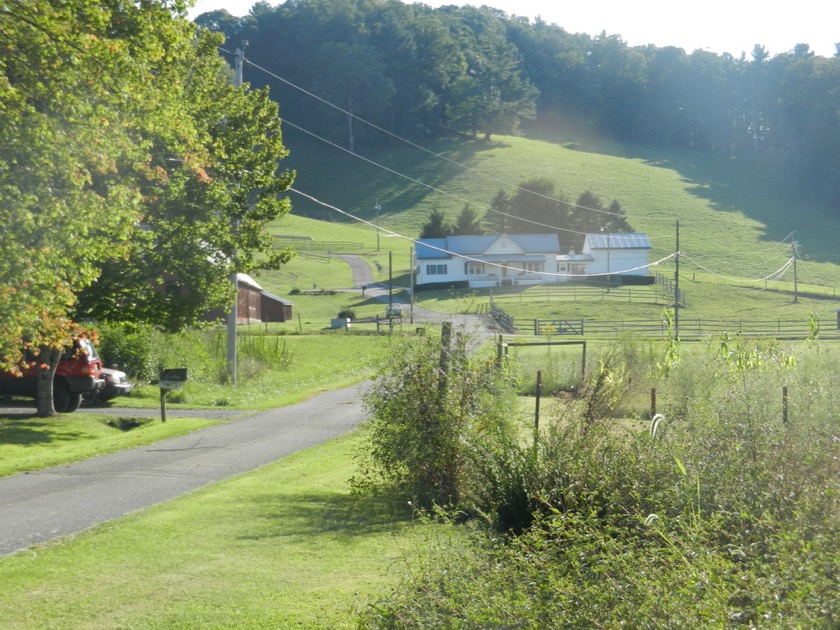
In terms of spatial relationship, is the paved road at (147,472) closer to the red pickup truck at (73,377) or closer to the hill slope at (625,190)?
the red pickup truck at (73,377)

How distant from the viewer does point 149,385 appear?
1251 inches

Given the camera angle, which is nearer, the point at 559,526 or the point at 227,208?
the point at 559,526

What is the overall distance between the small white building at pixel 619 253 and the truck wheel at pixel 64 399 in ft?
236

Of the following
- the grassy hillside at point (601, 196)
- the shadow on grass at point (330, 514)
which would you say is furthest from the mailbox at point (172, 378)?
the grassy hillside at point (601, 196)

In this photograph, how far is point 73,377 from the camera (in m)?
24.9

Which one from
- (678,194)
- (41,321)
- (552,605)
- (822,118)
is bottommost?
(552,605)

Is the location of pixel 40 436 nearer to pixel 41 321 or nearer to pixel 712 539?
pixel 41 321

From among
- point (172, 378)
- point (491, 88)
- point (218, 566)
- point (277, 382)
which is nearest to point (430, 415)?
point (218, 566)

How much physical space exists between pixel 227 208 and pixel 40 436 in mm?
7460

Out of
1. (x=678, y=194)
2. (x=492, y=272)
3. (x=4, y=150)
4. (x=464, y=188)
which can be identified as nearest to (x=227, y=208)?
(x=4, y=150)

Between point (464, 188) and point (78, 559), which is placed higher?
point (464, 188)

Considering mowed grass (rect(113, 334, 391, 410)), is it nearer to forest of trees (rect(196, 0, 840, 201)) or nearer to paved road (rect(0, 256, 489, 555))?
paved road (rect(0, 256, 489, 555))

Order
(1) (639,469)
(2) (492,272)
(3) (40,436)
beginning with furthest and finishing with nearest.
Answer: (2) (492,272) < (3) (40,436) < (1) (639,469)

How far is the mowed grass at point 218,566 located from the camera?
7715 mm
